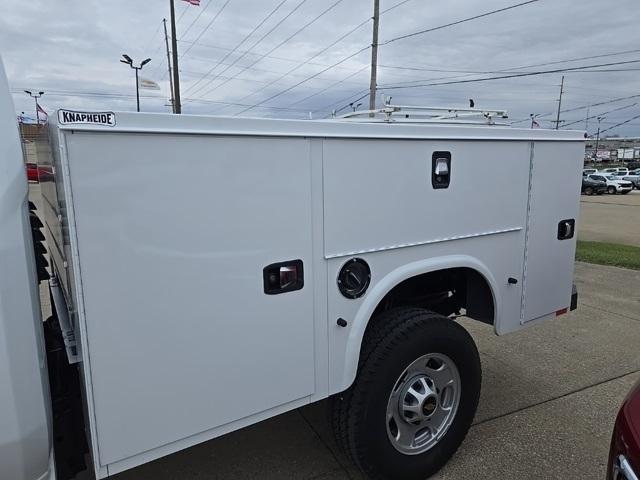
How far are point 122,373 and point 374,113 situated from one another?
241cm

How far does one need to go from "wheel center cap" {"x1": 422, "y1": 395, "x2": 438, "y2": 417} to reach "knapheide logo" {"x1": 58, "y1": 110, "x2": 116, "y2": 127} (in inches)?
80.1

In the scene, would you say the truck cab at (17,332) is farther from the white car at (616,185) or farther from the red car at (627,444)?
the white car at (616,185)

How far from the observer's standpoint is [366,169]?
2311 mm

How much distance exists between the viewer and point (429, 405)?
8.80 ft

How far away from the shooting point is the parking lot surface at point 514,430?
2.85 m

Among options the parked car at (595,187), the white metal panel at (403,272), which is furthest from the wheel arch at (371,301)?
the parked car at (595,187)

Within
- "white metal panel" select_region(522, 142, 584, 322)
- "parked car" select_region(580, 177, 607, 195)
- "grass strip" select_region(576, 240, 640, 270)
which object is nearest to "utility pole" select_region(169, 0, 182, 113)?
"grass strip" select_region(576, 240, 640, 270)

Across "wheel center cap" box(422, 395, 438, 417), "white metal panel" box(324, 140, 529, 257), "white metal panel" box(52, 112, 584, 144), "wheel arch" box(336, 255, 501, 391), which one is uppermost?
"white metal panel" box(52, 112, 584, 144)

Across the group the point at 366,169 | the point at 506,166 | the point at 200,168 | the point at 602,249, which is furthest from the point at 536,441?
the point at 602,249

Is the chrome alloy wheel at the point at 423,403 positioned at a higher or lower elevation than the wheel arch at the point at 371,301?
lower

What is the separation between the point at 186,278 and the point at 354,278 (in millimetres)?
821

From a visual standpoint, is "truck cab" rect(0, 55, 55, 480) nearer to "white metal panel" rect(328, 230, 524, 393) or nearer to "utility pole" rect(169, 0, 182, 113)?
"white metal panel" rect(328, 230, 524, 393)

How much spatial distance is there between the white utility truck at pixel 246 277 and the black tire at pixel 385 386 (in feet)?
0.04

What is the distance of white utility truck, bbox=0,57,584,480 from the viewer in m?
1.64
